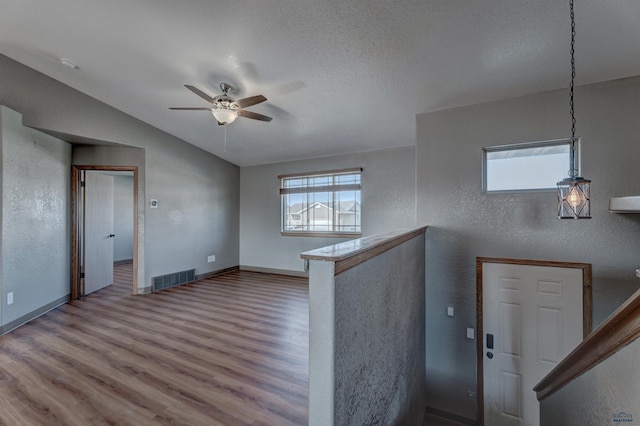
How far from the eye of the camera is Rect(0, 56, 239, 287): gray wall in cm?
357

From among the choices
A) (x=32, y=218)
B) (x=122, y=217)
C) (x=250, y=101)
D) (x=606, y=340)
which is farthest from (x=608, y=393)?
(x=122, y=217)

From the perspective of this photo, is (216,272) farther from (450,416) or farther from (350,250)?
(350,250)

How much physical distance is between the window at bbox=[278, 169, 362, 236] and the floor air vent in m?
2.13

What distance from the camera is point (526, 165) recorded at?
310 cm

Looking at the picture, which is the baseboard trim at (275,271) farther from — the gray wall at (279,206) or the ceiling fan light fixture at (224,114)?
the ceiling fan light fixture at (224,114)

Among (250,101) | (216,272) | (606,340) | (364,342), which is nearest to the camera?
(606,340)

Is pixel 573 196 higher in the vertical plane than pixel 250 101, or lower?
lower

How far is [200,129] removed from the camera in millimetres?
4945

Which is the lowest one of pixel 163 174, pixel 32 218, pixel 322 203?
pixel 32 218

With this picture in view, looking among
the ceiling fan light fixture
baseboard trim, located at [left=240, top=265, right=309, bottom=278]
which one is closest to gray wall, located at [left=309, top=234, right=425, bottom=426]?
the ceiling fan light fixture

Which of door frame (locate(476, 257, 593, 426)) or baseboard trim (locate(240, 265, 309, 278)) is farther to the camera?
baseboard trim (locate(240, 265, 309, 278))

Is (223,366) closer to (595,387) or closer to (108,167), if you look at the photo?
(595,387)

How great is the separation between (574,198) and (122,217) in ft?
31.2

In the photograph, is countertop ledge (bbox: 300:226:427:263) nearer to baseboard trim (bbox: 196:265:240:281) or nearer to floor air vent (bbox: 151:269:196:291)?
floor air vent (bbox: 151:269:196:291)
